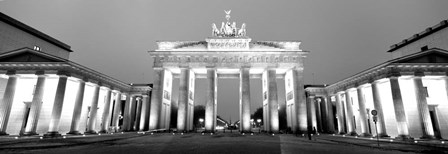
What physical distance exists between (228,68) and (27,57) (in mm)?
28165

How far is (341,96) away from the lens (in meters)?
40.1

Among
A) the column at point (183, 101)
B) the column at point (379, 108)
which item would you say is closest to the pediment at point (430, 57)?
the column at point (379, 108)

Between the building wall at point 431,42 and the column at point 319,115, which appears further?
the column at point 319,115

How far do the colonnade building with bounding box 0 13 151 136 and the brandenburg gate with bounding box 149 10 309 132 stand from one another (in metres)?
6.16

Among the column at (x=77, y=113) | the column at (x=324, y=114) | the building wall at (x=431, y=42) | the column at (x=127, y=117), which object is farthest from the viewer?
the column at (x=324, y=114)

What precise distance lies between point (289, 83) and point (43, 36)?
152 ft

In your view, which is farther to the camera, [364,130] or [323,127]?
[323,127]

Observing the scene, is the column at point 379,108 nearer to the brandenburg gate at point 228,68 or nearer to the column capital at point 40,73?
the brandenburg gate at point 228,68

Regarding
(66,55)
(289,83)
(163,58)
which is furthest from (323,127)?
(66,55)

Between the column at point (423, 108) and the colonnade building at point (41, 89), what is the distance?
38319 millimetres

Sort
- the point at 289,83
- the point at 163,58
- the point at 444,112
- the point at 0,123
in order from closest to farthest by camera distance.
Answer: the point at 0,123 → the point at 444,112 → the point at 163,58 → the point at 289,83

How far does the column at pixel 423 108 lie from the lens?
80.7 feet

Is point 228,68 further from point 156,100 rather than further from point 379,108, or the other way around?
point 379,108

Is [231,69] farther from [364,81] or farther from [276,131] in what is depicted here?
[364,81]
